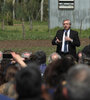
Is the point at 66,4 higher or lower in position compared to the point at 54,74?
higher

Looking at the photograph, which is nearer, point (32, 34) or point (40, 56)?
point (40, 56)

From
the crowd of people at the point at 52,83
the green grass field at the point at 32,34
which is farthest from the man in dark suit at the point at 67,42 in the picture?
the green grass field at the point at 32,34

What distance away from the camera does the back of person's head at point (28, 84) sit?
3.33m

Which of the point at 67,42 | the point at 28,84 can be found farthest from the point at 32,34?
the point at 28,84

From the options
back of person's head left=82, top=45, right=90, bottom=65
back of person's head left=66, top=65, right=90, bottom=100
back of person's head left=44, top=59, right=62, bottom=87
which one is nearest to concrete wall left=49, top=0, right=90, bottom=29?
back of person's head left=82, top=45, right=90, bottom=65

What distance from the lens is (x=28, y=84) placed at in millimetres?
3324

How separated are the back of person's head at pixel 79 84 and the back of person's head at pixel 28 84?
0.26 m

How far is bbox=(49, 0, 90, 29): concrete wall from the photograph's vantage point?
31391 mm

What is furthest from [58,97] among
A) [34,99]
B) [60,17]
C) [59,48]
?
[60,17]

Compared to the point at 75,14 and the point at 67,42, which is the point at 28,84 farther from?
the point at 75,14

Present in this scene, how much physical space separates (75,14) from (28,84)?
93.3 ft

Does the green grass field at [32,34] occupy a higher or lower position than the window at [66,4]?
lower

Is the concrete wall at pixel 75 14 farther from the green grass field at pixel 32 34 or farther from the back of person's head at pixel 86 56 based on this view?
the back of person's head at pixel 86 56

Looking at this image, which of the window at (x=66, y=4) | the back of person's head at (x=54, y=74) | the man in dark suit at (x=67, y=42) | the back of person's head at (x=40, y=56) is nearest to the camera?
the back of person's head at (x=54, y=74)
